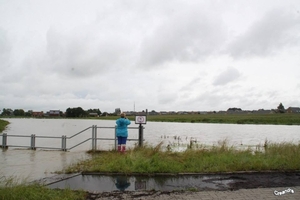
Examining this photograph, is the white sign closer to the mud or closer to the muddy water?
the muddy water

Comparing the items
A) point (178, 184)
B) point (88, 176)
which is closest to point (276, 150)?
point (178, 184)

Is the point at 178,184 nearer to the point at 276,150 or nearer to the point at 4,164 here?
the point at 276,150

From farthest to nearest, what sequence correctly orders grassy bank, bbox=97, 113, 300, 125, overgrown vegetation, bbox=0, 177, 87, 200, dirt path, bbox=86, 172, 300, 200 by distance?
grassy bank, bbox=97, 113, 300, 125, dirt path, bbox=86, 172, 300, 200, overgrown vegetation, bbox=0, 177, 87, 200

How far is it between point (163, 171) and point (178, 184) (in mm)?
1067

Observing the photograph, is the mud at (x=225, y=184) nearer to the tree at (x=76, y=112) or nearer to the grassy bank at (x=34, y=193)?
the grassy bank at (x=34, y=193)

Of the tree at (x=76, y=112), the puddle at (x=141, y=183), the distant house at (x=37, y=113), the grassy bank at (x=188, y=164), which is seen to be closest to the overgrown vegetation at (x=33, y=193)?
the puddle at (x=141, y=183)

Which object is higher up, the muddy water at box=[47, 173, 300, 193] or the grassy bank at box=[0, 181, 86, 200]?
the grassy bank at box=[0, 181, 86, 200]

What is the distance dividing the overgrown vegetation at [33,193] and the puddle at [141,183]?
63 centimetres

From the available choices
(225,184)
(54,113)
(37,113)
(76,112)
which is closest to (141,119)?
(225,184)

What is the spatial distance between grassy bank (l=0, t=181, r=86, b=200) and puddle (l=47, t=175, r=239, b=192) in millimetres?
638

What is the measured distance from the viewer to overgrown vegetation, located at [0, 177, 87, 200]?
481cm

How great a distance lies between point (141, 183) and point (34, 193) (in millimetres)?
2482

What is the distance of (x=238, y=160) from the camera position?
8.38m

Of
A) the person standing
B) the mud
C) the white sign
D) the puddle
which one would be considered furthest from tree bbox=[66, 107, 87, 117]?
the mud
